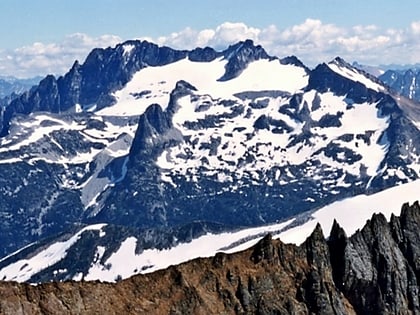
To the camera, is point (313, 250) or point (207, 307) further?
point (313, 250)

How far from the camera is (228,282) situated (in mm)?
137125

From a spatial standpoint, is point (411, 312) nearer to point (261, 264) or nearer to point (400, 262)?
point (400, 262)

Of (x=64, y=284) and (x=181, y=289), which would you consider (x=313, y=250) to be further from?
(x=64, y=284)

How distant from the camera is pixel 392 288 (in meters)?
156

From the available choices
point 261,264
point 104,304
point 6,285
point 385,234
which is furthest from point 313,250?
point 6,285

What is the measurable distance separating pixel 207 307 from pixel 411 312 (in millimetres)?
44525

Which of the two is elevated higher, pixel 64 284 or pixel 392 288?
pixel 64 284

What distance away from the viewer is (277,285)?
454ft

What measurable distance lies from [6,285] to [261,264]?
4398 cm

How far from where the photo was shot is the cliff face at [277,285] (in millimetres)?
122000

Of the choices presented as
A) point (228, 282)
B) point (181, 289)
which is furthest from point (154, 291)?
point (228, 282)

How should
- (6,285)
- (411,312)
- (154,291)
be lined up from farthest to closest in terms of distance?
(411,312), (154,291), (6,285)

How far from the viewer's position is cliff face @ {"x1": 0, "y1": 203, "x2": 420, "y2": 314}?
400ft

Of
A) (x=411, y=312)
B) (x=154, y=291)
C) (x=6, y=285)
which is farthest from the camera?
(x=411, y=312)
